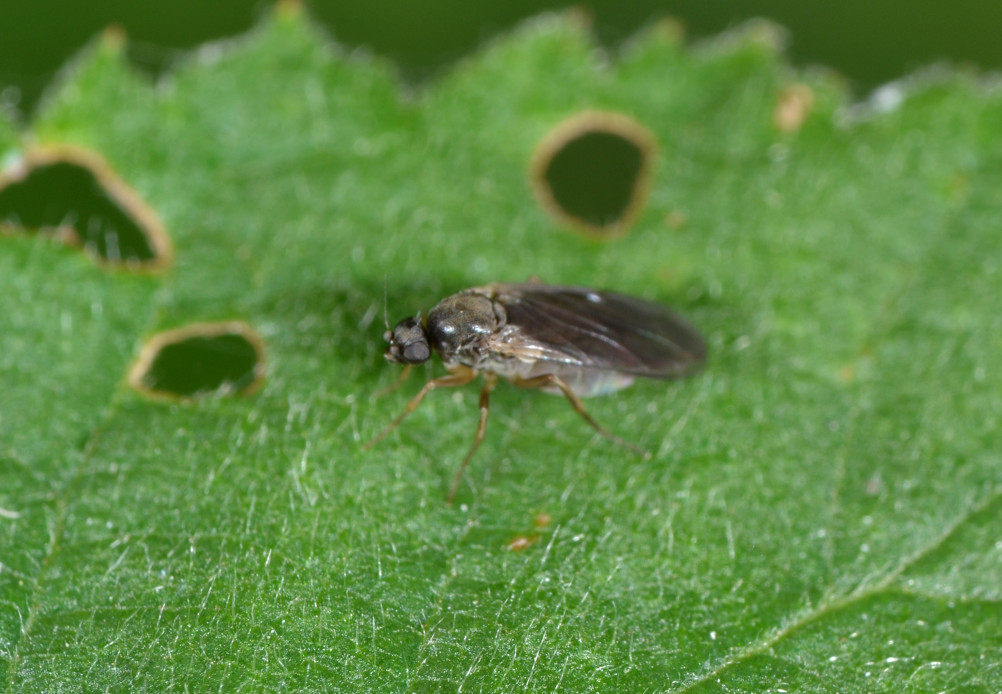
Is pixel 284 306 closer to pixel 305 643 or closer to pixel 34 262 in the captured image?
pixel 34 262

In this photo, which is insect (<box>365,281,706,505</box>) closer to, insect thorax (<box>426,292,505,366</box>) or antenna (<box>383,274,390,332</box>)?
insect thorax (<box>426,292,505,366</box>)

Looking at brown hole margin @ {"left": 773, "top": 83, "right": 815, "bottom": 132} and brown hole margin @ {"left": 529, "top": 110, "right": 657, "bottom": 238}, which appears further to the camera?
brown hole margin @ {"left": 773, "top": 83, "right": 815, "bottom": 132}

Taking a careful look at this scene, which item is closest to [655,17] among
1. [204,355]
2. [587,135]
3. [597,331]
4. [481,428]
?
[587,135]

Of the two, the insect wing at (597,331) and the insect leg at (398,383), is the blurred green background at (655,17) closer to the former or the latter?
the insect wing at (597,331)

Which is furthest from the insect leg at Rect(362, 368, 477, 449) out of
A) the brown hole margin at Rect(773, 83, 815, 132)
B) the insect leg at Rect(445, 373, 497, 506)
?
the brown hole margin at Rect(773, 83, 815, 132)

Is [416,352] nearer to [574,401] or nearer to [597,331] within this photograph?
[574,401]

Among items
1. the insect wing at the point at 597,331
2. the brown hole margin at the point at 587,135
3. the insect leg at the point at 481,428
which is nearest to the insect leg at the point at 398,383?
the insect leg at the point at 481,428
